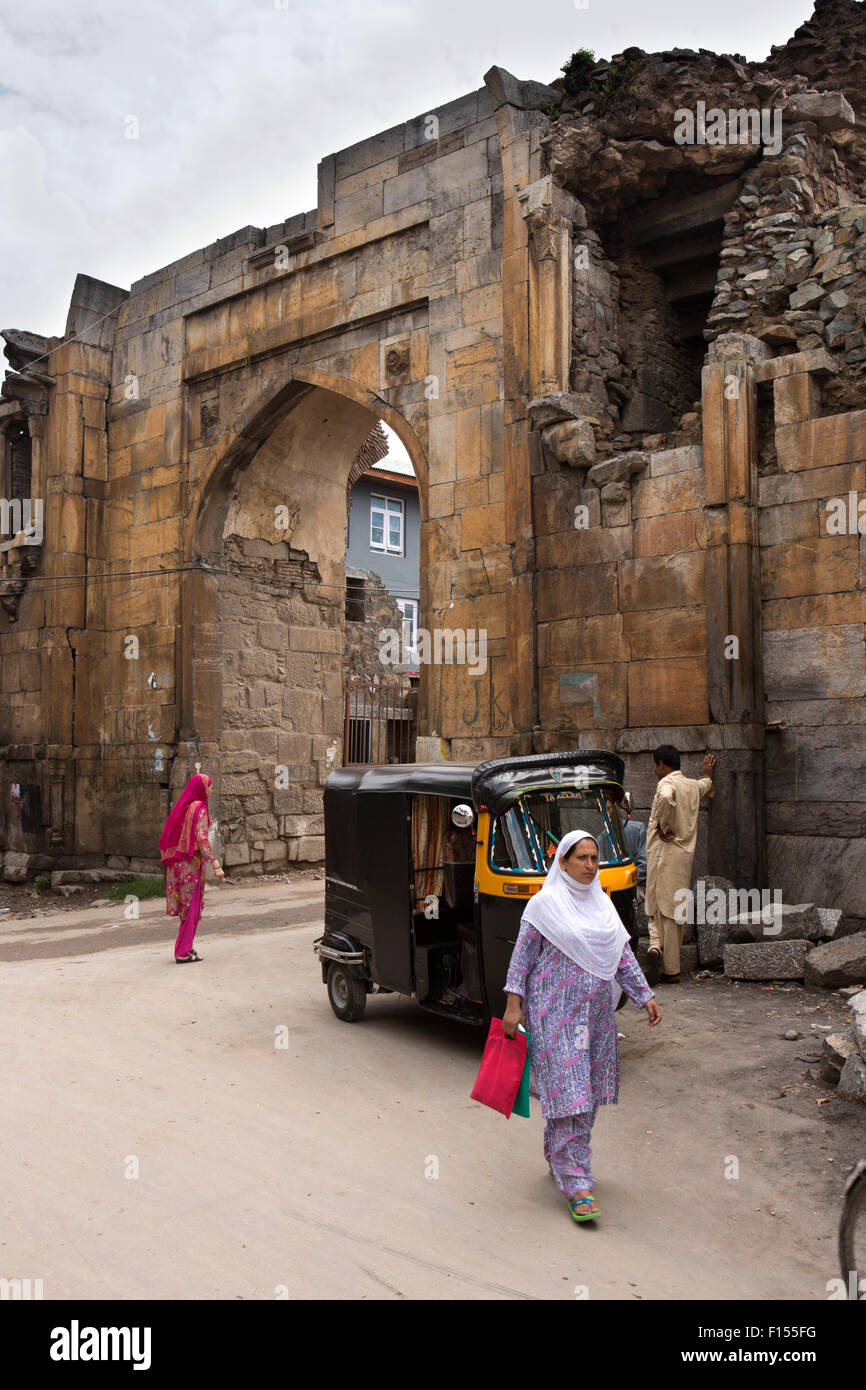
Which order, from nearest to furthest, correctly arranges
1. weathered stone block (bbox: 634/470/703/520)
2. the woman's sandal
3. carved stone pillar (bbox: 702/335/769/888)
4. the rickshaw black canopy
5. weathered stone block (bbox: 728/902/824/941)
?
the woman's sandal → the rickshaw black canopy → weathered stone block (bbox: 728/902/824/941) → carved stone pillar (bbox: 702/335/769/888) → weathered stone block (bbox: 634/470/703/520)

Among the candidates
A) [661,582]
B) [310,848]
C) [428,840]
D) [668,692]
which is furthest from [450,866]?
[310,848]

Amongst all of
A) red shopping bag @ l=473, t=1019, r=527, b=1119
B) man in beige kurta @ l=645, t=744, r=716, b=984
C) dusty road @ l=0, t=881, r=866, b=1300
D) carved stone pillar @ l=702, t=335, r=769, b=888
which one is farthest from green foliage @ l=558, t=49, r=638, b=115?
red shopping bag @ l=473, t=1019, r=527, b=1119

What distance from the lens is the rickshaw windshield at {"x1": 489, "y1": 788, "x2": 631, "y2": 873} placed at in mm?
5707

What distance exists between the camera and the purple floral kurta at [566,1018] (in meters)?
4.21

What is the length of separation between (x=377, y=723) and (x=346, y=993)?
406 inches

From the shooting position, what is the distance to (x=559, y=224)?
34.0 ft

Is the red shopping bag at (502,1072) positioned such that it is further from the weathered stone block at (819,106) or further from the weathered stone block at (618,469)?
the weathered stone block at (819,106)

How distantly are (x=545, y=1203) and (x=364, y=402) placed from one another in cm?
986

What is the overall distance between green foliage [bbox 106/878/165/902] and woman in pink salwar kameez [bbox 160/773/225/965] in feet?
16.4

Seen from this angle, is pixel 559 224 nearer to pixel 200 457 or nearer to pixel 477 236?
pixel 477 236

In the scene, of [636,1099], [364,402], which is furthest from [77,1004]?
[364,402]

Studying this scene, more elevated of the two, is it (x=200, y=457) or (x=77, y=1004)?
(x=200, y=457)

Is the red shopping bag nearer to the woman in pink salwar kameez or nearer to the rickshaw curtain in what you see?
the rickshaw curtain

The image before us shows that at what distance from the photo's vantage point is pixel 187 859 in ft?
29.5
